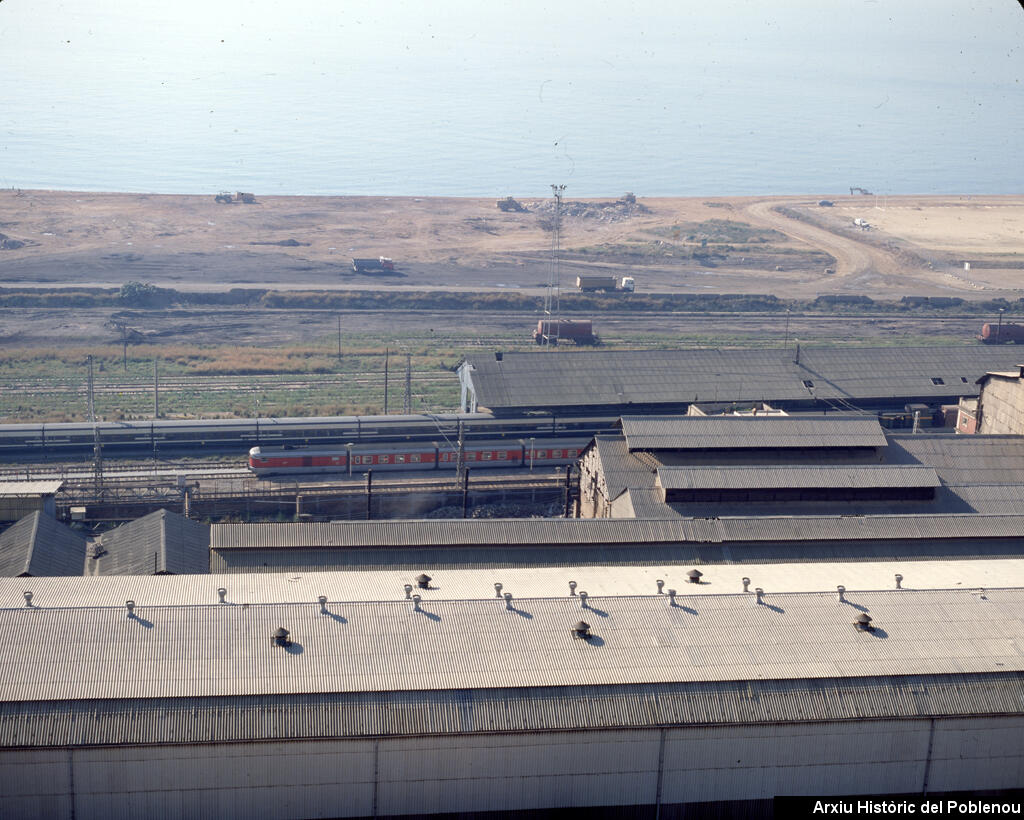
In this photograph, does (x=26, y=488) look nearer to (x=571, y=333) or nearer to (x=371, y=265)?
(x=571, y=333)

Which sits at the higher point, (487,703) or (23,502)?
(487,703)

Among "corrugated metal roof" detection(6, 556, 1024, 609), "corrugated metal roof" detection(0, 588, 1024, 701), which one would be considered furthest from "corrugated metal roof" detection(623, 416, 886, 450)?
"corrugated metal roof" detection(0, 588, 1024, 701)

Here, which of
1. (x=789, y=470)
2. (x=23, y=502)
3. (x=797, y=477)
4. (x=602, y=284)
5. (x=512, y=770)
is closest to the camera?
(x=512, y=770)

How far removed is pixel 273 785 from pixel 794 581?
20.8m

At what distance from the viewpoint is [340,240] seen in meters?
175

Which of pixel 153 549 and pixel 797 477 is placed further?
pixel 797 477

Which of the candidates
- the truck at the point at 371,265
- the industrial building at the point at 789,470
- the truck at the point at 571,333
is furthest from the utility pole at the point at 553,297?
the industrial building at the point at 789,470

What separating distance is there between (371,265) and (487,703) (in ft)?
414

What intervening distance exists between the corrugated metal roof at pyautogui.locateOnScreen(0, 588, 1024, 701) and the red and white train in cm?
3094

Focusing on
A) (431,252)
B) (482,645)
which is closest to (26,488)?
(482,645)

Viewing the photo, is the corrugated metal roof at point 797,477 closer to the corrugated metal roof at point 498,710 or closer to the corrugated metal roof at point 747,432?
the corrugated metal roof at point 747,432

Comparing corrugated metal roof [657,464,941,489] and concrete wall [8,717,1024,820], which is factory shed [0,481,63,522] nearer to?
concrete wall [8,717,1024,820]

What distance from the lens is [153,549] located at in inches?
1852

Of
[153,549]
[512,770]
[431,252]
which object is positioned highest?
[431,252]
